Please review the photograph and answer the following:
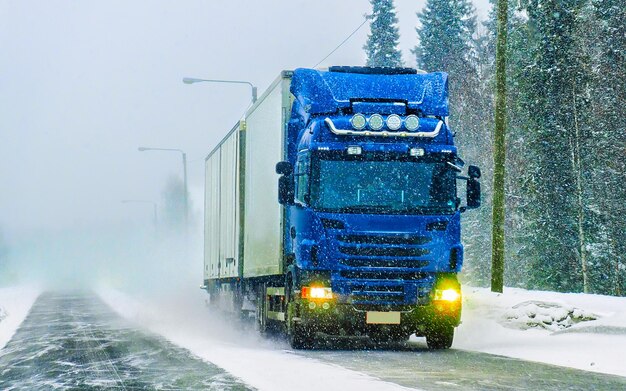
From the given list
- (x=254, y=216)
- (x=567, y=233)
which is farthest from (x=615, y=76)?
(x=254, y=216)

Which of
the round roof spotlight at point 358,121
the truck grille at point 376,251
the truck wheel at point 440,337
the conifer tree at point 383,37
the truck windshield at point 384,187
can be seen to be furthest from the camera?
the conifer tree at point 383,37

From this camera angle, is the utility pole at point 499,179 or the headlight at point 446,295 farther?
the utility pole at point 499,179

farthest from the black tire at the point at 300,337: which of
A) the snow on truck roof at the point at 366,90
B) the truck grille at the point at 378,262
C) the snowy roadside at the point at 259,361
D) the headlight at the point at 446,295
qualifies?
the snow on truck roof at the point at 366,90

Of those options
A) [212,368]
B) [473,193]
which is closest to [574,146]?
[473,193]

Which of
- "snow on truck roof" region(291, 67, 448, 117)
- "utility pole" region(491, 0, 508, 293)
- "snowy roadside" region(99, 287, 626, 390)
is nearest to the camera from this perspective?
"snowy roadside" region(99, 287, 626, 390)

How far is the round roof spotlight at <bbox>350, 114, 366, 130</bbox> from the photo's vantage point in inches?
565

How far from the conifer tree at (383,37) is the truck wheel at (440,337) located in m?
52.8

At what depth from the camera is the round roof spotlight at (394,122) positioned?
14445 millimetres

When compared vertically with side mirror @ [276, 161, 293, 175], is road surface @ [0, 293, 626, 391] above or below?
below

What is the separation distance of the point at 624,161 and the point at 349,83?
1288 inches

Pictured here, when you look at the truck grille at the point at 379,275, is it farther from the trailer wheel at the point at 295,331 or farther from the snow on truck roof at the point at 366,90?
the snow on truck roof at the point at 366,90

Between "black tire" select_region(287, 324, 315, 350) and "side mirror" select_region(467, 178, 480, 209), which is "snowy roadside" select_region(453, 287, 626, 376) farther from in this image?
"black tire" select_region(287, 324, 315, 350)

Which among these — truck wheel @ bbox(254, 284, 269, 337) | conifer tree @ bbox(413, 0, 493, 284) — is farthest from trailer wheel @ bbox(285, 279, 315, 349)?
conifer tree @ bbox(413, 0, 493, 284)

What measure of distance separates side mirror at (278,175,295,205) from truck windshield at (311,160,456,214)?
1.59 feet
